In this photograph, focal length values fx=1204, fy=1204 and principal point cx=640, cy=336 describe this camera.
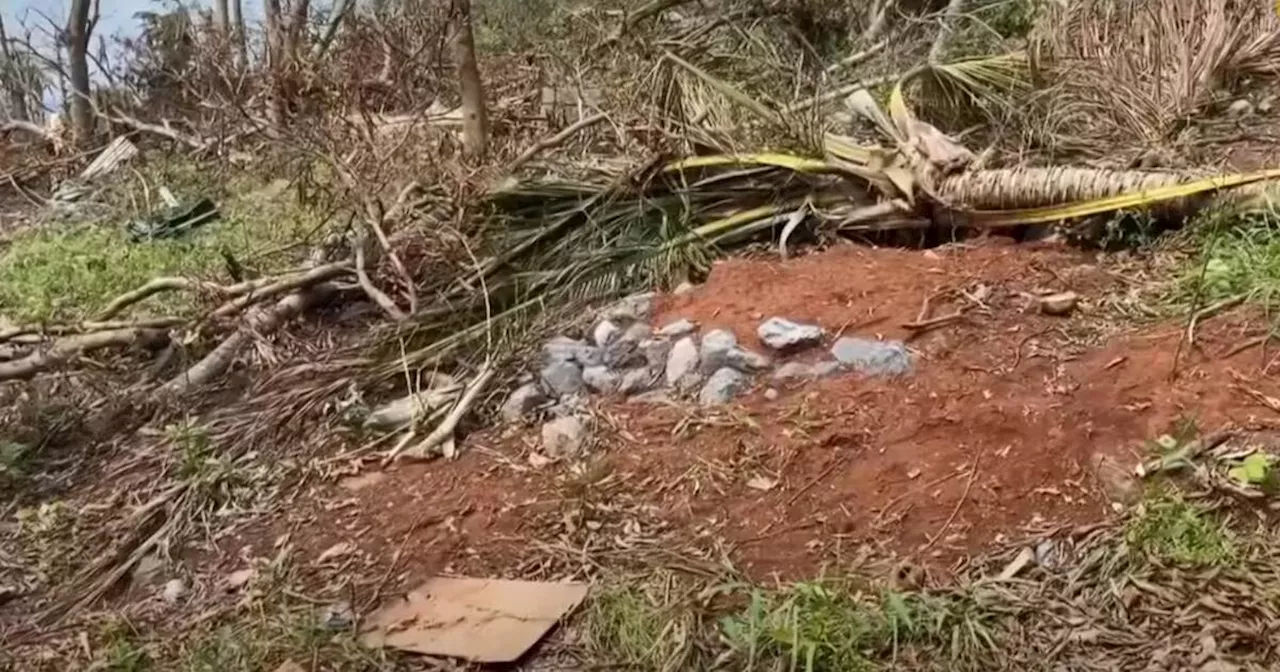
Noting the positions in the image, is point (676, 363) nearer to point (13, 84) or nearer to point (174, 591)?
point (174, 591)

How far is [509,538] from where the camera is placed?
2605 millimetres

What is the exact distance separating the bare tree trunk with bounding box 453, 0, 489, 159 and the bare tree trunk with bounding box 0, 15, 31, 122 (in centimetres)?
524

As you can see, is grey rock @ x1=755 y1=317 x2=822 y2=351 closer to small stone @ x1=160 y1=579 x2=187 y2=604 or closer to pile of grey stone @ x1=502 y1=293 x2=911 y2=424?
pile of grey stone @ x1=502 y1=293 x2=911 y2=424

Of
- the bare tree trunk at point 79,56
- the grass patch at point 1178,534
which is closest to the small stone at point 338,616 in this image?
the grass patch at point 1178,534

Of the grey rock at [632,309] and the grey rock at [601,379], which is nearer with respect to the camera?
the grey rock at [601,379]

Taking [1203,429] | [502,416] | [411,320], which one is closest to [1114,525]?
[1203,429]

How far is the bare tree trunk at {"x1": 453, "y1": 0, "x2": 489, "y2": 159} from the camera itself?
13.9 ft

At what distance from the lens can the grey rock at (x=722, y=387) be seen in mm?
2908

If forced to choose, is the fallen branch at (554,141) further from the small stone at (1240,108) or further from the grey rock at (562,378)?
the small stone at (1240,108)

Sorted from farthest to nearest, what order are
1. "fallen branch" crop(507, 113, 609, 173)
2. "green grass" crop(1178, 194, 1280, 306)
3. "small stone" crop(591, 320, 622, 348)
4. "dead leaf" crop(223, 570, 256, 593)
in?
"fallen branch" crop(507, 113, 609, 173)
"small stone" crop(591, 320, 622, 348)
"green grass" crop(1178, 194, 1280, 306)
"dead leaf" crop(223, 570, 256, 593)

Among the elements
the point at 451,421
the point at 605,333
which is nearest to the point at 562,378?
the point at 605,333

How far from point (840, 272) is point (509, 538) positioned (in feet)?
4.11

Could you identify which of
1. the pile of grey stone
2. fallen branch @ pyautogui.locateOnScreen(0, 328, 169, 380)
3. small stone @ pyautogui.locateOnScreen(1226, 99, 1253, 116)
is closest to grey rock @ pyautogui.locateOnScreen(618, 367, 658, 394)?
the pile of grey stone

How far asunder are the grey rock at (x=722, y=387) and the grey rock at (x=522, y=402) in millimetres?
431
